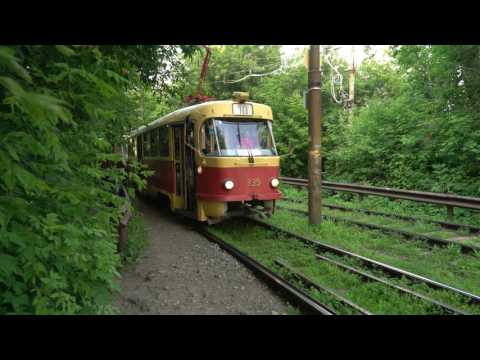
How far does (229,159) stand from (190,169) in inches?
61.8

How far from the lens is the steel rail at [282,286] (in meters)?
4.89

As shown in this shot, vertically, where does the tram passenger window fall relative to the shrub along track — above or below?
above

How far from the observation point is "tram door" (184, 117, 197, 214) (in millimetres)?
9648

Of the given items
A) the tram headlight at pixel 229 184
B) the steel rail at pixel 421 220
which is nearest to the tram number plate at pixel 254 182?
the tram headlight at pixel 229 184

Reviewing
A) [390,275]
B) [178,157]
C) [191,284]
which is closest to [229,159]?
[178,157]

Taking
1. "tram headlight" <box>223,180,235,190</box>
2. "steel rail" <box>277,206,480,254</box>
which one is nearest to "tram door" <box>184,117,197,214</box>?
"tram headlight" <box>223,180,235,190</box>

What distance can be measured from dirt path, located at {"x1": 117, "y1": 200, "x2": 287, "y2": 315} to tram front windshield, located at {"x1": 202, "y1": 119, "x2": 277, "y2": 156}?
2068 millimetres

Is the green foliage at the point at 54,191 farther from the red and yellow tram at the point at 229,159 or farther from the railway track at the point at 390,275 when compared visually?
the red and yellow tram at the point at 229,159

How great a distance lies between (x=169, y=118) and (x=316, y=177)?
453 cm

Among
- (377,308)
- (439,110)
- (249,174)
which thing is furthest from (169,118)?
(439,110)

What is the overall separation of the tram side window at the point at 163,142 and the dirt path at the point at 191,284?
3.66 metres

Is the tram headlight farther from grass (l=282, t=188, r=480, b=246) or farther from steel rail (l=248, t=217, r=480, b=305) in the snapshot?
grass (l=282, t=188, r=480, b=246)

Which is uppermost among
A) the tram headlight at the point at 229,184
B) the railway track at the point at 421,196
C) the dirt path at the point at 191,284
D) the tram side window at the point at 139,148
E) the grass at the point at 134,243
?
the tram side window at the point at 139,148

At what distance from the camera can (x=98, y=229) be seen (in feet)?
13.2
